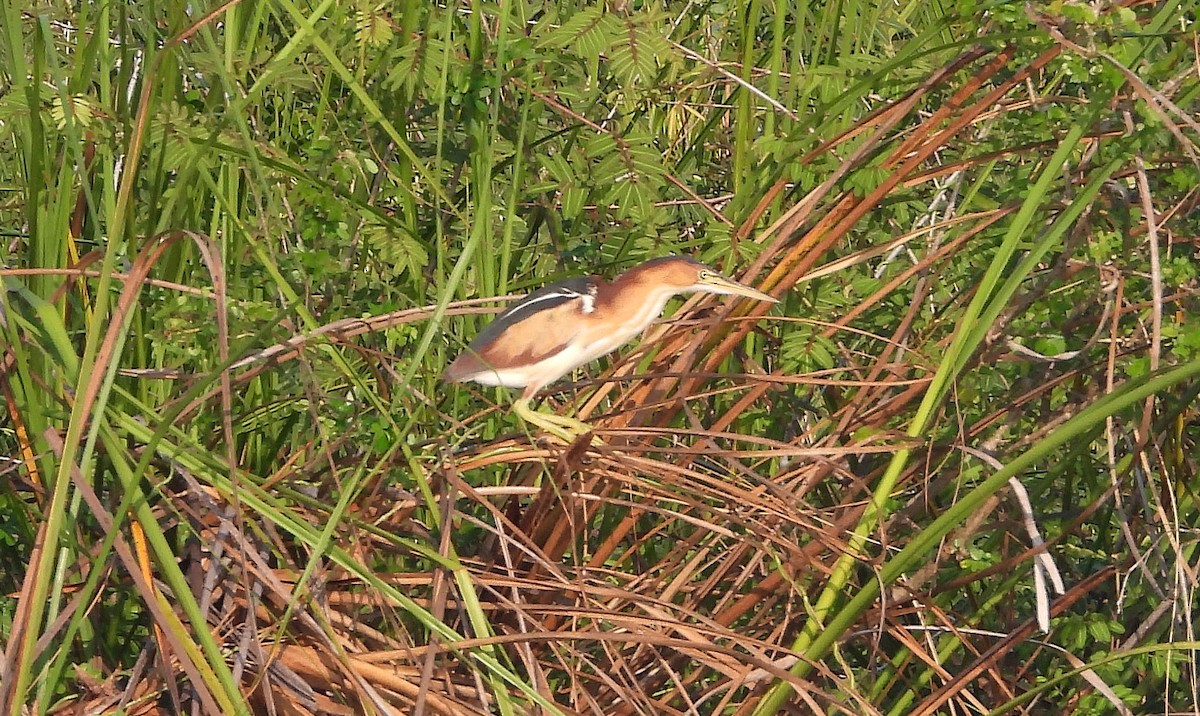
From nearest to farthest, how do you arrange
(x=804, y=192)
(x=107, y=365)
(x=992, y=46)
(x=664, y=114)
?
(x=107, y=365) → (x=992, y=46) → (x=804, y=192) → (x=664, y=114)

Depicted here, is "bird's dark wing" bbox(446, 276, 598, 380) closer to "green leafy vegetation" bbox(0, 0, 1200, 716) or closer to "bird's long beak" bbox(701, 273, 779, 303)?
"green leafy vegetation" bbox(0, 0, 1200, 716)

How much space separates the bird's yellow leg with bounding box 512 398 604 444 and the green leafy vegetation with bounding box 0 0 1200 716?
0.13 ft

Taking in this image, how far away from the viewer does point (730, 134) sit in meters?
2.44

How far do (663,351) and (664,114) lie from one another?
695 millimetres

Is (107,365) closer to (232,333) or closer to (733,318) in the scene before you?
(232,333)

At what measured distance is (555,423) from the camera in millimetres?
1748

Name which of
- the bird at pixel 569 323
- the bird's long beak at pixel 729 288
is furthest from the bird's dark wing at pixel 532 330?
the bird's long beak at pixel 729 288

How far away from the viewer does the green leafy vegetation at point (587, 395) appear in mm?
1433

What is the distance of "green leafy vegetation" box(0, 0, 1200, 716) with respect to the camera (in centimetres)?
143

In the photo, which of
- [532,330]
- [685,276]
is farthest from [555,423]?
[685,276]

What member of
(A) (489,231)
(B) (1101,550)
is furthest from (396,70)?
(B) (1101,550)

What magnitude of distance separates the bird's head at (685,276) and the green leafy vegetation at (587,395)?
0.05 metres

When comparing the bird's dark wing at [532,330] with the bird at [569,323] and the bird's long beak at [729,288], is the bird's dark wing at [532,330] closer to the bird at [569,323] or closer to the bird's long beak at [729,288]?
A: the bird at [569,323]

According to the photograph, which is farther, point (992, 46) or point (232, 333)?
point (992, 46)
